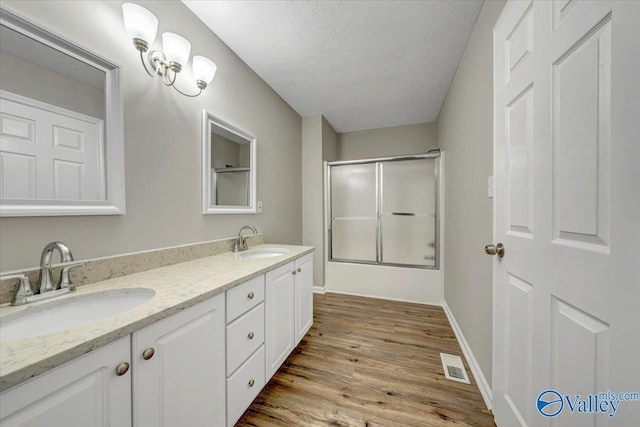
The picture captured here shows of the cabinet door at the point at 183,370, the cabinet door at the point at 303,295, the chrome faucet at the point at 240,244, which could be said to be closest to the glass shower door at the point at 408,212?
the cabinet door at the point at 303,295

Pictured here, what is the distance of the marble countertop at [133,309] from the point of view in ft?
1.55

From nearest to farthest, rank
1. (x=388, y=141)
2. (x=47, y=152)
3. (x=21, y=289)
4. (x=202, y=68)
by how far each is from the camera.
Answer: (x=21, y=289) → (x=47, y=152) → (x=202, y=68) → (x=388, y=141)

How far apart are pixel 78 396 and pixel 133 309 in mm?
221

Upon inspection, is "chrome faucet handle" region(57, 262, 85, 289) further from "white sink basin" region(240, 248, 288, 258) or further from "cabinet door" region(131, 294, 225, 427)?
"white sink basin" region(240, 248, 288, 258)

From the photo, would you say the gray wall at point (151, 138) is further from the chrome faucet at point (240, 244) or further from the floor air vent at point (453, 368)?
the floor air vent at point (453, 368)

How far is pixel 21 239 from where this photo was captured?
31.1 inches

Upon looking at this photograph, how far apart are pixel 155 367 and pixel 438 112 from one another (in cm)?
366

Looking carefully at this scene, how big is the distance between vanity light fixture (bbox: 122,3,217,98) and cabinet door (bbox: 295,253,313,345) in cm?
142

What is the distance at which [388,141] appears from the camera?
11.7ft

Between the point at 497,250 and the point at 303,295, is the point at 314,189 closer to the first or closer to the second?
the point at 303,295

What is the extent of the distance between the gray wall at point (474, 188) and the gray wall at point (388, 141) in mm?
1183

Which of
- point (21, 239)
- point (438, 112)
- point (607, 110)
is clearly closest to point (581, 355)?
point (607, 110)

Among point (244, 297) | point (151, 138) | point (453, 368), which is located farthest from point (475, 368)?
point (151, 138)

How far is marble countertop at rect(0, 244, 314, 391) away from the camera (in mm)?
472
